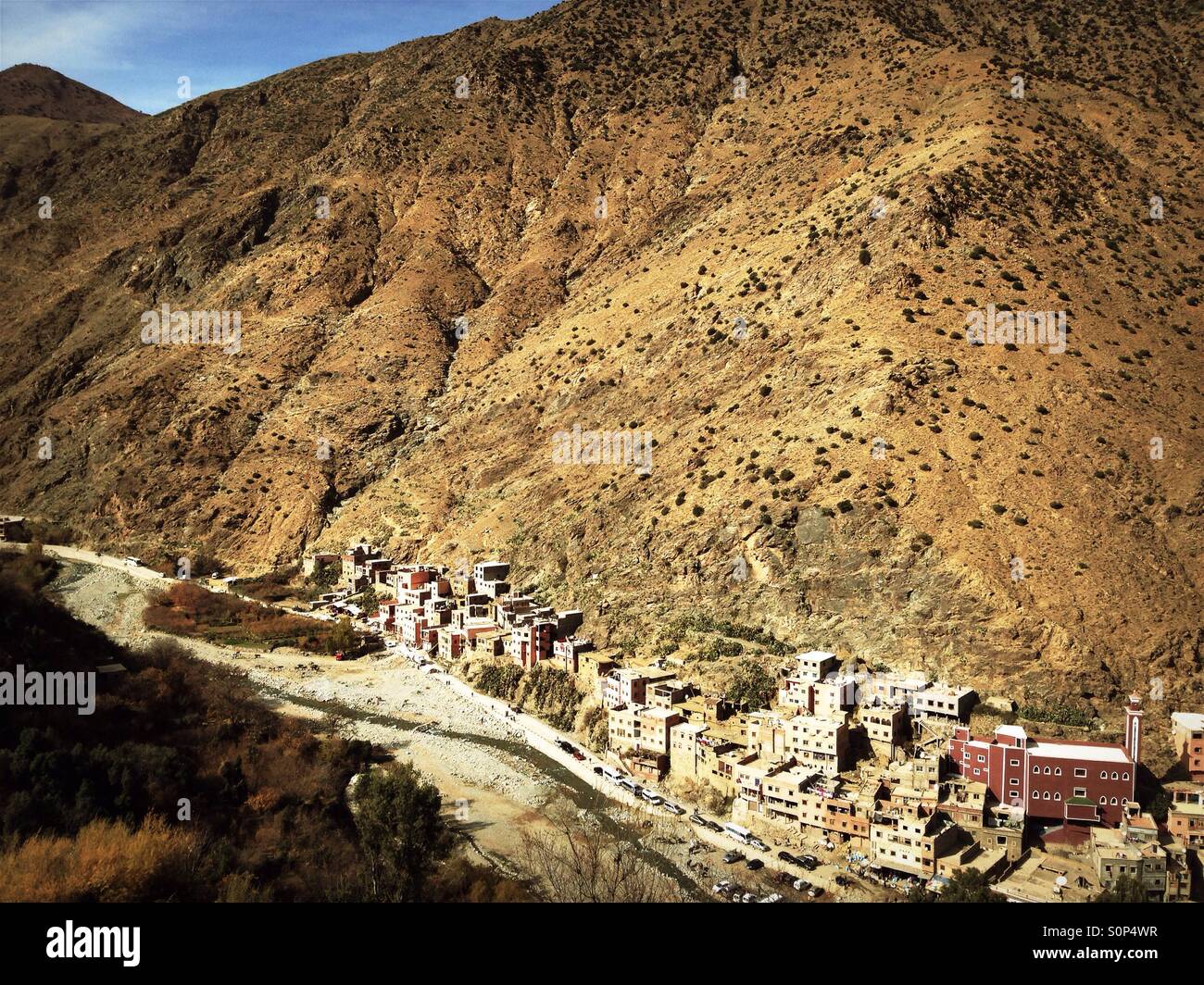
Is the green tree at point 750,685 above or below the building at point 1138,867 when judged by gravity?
above

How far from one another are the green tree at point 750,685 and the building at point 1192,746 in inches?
461

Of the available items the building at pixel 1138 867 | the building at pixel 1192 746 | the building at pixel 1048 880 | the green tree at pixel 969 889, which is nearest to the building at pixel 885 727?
the building at pixel 1048 880

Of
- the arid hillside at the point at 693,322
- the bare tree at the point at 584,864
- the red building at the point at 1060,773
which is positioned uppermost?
the arid hillside at the point at 693,322

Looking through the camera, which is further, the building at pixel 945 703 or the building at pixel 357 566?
the building at pixel 357 566

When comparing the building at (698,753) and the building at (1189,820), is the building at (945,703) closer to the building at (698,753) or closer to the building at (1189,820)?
the building at (1189,820)

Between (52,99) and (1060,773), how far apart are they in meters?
162

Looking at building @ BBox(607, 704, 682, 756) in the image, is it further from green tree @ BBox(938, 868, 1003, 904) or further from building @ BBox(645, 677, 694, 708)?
green tree @ BBox(938, 868, 1003, 904)

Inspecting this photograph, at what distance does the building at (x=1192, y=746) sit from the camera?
25500 mm

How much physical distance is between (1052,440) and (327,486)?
42520 mm

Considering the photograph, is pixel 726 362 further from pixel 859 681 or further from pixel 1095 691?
pixel 1095 691

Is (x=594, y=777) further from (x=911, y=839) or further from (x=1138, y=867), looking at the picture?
(x=1138, y=867)


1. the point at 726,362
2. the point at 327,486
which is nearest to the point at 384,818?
the point at 726,362

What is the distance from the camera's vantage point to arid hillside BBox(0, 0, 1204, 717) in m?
33.2

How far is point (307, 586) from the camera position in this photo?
5419 centimetres
